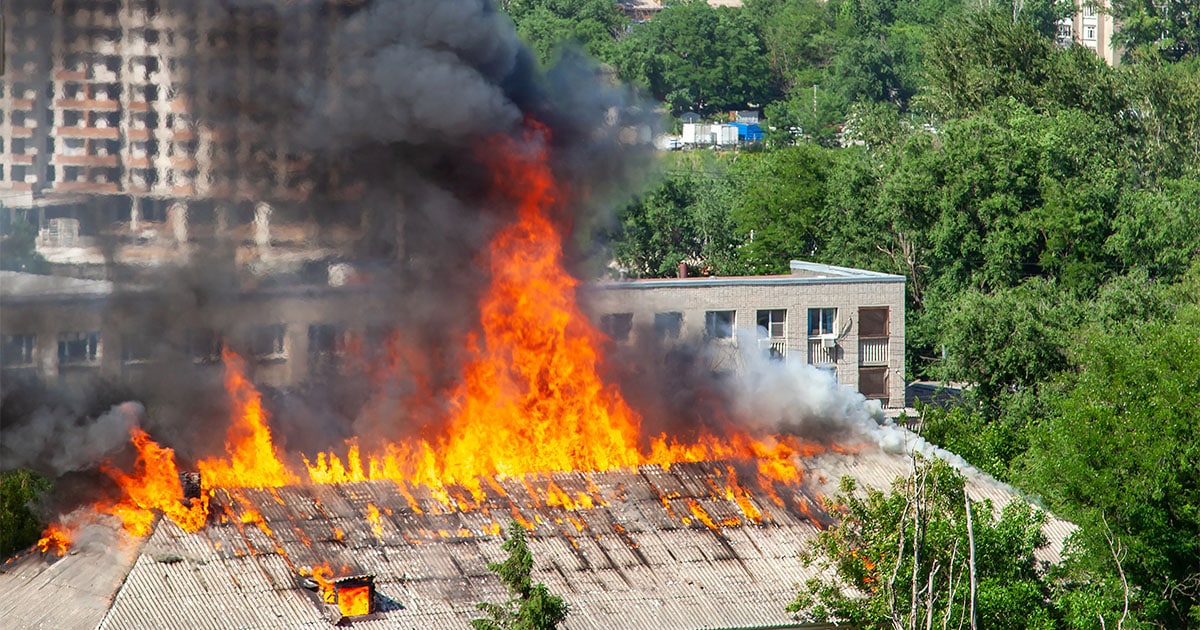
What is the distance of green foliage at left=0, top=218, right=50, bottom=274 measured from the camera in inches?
1650

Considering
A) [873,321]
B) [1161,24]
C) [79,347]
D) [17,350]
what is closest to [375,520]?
[79,347]

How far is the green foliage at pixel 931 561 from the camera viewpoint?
112ft

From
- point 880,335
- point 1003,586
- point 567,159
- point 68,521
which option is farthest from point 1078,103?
point 68,521

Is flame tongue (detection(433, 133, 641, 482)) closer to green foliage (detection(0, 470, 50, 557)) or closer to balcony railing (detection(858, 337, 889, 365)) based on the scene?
green foliage (detection(0, 470, 50, 557))

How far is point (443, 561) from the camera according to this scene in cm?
3669

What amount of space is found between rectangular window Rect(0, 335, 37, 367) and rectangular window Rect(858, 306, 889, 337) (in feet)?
109

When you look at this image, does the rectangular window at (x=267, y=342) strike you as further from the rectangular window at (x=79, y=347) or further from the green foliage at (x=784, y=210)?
the green foliage at (x=784, y=210)

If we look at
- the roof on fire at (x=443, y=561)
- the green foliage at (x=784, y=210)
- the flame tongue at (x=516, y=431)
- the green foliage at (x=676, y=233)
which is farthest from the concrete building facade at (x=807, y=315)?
the roof on fire at (x=443, y=561)

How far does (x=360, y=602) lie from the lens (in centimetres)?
3494

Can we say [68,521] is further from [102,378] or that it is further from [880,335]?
[880,335]

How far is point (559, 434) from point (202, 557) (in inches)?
366

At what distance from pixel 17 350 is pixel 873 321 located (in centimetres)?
3434

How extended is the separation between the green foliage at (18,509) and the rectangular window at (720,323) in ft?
95.8

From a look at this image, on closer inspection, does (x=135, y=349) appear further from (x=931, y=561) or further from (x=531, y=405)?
(x=931, y=561)
